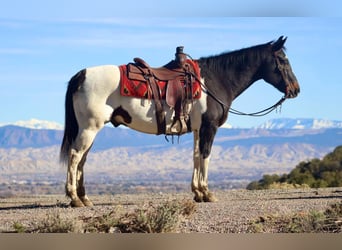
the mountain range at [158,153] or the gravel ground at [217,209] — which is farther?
the mountain range at [158,153]

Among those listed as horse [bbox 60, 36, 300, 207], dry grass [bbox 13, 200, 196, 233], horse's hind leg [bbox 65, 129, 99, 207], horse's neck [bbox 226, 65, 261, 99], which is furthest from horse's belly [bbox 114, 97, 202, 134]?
dry grass [bbox 13, 200, 196, 233]

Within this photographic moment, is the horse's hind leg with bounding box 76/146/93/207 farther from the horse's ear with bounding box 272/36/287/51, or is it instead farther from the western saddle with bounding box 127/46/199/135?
the horse's ear with bounding box 272/36/287/51

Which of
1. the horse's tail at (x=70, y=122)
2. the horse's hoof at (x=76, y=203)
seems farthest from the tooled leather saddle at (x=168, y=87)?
the horse's hoof at (x=76, y=203)

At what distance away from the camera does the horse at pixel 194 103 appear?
594 inches

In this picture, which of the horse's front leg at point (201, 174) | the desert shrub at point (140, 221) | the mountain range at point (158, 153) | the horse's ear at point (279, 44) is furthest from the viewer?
the mountain range at point (158, 153)

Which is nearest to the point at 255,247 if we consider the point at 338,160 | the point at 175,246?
the point at 175,246

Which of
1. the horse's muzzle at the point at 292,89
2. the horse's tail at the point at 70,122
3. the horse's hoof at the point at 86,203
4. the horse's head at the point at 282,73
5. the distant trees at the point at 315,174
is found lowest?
the distant trees at the point at 315,174

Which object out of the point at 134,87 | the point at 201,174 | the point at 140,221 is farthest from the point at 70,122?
the point at 140,221

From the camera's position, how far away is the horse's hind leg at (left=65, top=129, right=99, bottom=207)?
14969 millimetres

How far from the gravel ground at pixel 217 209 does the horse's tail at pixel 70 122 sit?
1.05 meters

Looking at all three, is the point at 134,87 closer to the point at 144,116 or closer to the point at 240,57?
the point at 144,116

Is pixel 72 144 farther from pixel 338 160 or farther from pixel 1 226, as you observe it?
pixel 338 160

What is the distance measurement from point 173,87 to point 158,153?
57942 mm

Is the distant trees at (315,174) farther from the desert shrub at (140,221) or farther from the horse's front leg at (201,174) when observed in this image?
the desert shrub at (140,221)
